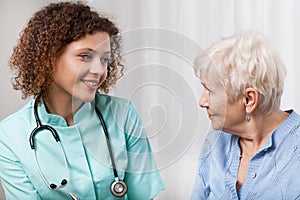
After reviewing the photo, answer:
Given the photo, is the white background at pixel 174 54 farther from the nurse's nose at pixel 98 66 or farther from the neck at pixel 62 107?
the neck at pixel 62 107

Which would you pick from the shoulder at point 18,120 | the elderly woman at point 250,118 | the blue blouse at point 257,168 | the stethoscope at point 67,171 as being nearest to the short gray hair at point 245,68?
the elderly woman at point 250,118

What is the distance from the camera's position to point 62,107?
1438mm

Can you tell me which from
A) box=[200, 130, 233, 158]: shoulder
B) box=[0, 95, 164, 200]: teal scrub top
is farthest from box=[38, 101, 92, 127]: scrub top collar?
box=[200, 130, 233, 158]: shoulder

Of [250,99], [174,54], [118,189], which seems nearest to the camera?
[174,54]

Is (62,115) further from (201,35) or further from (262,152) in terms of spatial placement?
(201,35)

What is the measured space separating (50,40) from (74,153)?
33cm

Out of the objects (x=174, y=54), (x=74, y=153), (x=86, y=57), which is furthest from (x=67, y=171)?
(x=174, y=54)

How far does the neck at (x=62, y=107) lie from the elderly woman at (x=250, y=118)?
41cm

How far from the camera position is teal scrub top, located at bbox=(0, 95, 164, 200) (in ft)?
4.53

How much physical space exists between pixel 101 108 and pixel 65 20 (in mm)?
283

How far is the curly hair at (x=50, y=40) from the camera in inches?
51.1

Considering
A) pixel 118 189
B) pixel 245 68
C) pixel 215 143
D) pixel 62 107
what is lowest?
pixel 118 189

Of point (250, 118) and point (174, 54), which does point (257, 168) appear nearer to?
point (250, 118)

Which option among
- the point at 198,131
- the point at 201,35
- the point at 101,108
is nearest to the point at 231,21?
the point at 201,35
